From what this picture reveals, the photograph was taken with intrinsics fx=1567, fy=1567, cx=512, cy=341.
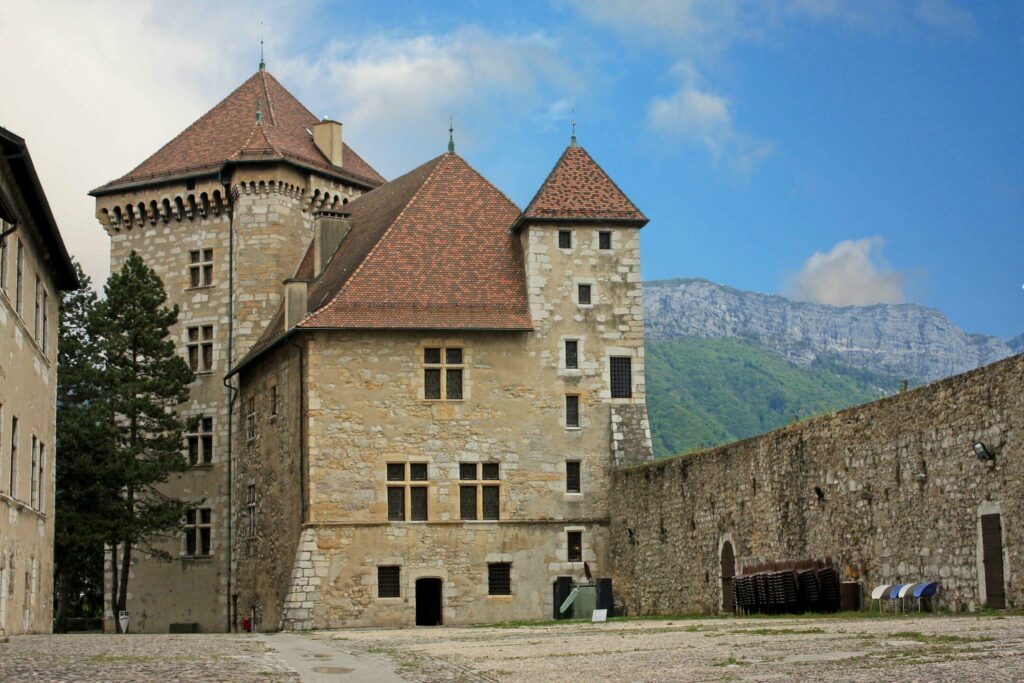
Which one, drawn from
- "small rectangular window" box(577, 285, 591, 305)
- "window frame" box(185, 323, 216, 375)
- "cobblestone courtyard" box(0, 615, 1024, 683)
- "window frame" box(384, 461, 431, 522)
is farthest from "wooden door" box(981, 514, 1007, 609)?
"window frame" box(185, 323, 216, 375)

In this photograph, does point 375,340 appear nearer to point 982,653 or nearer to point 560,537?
point 560,537

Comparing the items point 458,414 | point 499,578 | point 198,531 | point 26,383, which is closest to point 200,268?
point 198,531

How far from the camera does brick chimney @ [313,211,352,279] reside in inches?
1845

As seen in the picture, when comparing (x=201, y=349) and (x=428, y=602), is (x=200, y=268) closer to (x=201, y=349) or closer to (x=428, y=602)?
(x=201, y=349)

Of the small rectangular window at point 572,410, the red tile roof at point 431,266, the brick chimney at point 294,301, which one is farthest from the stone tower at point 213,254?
the small rectangular window at point 572,410

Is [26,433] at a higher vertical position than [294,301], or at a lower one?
lower

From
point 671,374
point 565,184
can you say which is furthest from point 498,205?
point 671,374

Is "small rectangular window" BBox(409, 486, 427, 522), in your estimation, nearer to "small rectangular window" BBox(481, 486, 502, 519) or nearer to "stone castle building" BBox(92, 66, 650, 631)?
"stone castle building" BBox(92, 66, 650, 631)

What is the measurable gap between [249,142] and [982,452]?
33.0m

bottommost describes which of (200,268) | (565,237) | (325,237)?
(565,237)

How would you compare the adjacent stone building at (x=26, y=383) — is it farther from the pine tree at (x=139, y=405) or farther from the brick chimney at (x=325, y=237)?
the pine tree at (x=139, y=405)

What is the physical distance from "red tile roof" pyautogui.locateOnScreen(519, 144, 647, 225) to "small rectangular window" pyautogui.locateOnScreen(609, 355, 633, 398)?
12.3 ft

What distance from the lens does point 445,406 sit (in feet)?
134

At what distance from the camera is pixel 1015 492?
21.3 m
